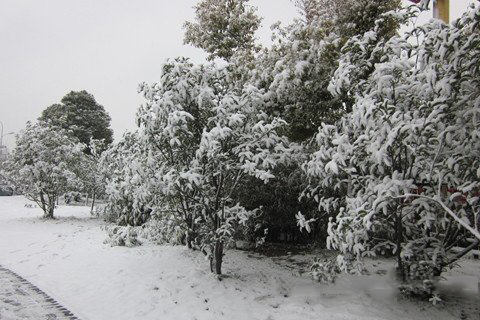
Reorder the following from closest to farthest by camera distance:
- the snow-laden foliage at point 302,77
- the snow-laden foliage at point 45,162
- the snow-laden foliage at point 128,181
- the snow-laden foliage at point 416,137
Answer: the snow-laden foliage at point 416,137, the snow-laden foliage at point 128,181, the snow-laden foliage at point 302,77, the snow-laden foliage at point 45,162

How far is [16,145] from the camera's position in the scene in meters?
13.3

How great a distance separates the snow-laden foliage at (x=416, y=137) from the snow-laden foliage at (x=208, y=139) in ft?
3.17

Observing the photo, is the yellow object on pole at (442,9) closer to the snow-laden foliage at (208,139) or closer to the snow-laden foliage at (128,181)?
the snow-laden foliage at (208,139)

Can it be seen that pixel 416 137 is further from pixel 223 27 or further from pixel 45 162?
pixel 45 162

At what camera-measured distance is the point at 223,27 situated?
1378 centimetres

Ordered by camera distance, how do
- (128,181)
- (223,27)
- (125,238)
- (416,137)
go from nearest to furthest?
1. (416,137)
2. (128,181)
3. (125,238)
4. (223,27)

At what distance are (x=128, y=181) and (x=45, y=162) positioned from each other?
316 inches

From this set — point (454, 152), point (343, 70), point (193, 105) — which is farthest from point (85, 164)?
point (454, 152)

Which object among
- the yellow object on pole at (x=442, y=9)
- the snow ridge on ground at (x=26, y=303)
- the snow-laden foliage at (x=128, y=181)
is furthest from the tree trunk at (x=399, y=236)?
the snow ridge on ground at (x=26, y=303)

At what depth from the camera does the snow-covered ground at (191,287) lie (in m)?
4.69

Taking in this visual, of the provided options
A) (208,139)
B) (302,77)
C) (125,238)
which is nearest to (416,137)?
(208,139)

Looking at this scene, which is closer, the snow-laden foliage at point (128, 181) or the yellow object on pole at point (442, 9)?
the yellow object on pole at point (442, 9)

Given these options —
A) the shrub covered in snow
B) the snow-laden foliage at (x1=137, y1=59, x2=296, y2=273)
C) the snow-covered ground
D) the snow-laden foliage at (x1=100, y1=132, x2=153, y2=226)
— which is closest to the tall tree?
the snow-laden foliage at (x1=100, y1=132, x2=153, y2=226)

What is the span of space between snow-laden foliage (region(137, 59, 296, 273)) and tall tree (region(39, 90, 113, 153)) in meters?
24.8
